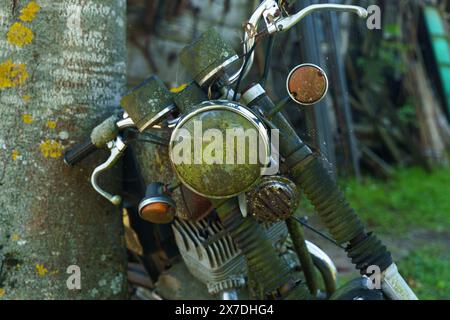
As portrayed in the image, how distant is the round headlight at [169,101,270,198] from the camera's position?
1.69m

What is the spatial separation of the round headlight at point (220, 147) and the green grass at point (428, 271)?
1.95 m

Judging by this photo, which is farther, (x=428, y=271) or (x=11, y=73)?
(x=428, y=271)

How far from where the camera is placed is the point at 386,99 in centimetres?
694

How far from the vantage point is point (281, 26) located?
1786mm

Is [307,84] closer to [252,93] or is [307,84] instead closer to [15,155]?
[252,93]

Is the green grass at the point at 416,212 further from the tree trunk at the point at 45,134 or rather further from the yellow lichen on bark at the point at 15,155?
the yellow lichen on bark at the point at 15,155

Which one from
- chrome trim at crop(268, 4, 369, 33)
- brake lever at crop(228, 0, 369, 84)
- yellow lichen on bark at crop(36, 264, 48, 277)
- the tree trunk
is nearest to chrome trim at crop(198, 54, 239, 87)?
brake lever at crop(228, 0, 369, 84)

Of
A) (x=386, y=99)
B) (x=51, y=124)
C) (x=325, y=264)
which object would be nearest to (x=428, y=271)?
(x=325, y=264)

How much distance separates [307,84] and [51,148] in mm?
974
